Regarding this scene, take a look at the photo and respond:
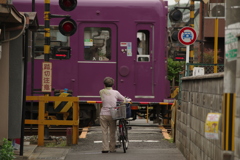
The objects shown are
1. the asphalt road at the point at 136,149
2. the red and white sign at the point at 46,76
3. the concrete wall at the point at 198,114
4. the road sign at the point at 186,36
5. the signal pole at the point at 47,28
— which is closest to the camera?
the concrete wall at the point at 198,114

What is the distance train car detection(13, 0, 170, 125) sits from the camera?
19250 mm

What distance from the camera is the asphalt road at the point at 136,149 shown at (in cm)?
1242

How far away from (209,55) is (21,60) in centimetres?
3495

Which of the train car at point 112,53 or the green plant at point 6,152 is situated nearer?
the green plant at point 6,152

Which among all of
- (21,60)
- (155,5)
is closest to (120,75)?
(155,5)

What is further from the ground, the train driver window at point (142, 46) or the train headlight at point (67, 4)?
the train headlight at point (67, 4)

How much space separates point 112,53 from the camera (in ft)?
63.8

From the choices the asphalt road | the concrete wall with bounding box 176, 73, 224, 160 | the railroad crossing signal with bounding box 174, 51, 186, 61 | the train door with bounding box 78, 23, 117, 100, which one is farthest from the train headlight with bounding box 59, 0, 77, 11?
the railroad crossing signal with bounding box 174, 51, 186, 61

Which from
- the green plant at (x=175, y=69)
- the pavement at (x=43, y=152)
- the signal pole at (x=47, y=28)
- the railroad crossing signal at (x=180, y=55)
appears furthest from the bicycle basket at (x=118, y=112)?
the green plant at (x=175, y=69)

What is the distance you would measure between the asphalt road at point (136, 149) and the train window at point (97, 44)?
8.17 ft

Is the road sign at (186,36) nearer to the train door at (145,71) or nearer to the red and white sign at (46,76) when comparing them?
the train door at (145,71)

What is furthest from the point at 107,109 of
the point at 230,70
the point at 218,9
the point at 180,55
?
the point at 218,9

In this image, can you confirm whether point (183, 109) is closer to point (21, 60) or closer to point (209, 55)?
point (21, 60)

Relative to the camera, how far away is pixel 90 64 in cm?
1936
